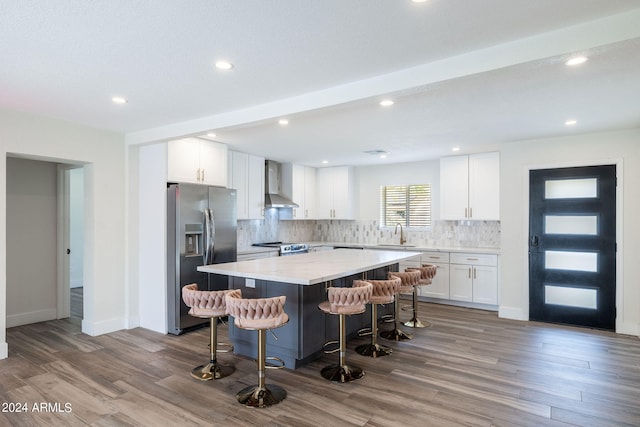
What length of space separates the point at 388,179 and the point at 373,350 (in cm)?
418

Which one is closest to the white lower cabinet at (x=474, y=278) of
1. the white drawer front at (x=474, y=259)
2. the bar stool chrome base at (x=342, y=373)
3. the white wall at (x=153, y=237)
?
the white drawer front at (x=474, y=259)

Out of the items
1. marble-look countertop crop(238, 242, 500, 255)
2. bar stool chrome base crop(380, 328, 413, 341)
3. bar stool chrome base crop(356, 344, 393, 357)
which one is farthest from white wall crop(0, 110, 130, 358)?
bar stool chrome base crop(380, 328, 413, 341)

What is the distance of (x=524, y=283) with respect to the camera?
205 inches

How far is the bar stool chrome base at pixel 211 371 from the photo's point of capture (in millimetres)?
3268

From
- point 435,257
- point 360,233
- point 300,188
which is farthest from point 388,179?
point 435,257

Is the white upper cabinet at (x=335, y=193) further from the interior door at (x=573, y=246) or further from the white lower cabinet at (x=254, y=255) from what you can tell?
the interior door at (x=573, y=246)

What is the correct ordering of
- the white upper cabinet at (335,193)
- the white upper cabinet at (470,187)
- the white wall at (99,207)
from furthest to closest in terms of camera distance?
the white upper cabinet at (335,193) < the white upper cabinet at (470,187) < the white wall at (99,207)

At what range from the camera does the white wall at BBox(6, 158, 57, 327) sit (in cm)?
489

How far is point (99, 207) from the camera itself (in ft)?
14.9

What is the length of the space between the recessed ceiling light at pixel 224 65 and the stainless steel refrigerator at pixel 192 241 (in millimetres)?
2253

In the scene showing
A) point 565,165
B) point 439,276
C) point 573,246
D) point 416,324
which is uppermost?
point 565,165

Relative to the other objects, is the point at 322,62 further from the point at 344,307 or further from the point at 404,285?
the point at 404,285

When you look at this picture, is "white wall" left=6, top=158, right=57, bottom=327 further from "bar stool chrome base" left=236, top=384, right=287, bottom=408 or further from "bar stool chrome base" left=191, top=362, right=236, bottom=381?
"bar stool chrome base" left=236, top=384, right=287, bottom=408

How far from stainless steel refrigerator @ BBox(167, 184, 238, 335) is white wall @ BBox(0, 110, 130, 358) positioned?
0.70 meters
